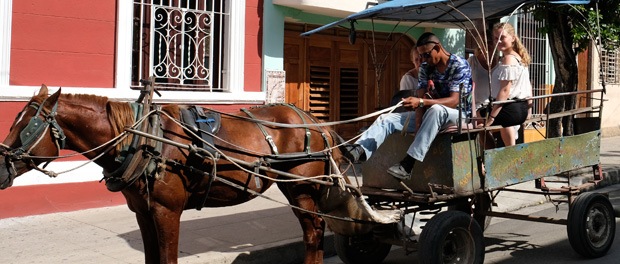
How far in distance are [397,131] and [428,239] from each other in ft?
3.62

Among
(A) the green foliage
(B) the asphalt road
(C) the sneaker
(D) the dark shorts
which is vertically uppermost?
(A) the green foliage

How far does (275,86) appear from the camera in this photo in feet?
34.1

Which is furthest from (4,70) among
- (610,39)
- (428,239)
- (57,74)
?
(610,39)

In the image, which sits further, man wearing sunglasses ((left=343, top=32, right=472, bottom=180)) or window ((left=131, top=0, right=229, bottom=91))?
window ((left=131, top=0, right=229, bottom=91))

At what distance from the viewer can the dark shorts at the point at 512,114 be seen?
6363 millimetres

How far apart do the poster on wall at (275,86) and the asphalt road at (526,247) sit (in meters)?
3.64

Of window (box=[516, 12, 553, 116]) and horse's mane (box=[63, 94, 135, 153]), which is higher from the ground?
window (box=[516, 12, 553, 116])

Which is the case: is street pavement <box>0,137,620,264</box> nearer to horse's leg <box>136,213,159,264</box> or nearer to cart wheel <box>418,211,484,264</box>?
horse's leg <box>136,213,159,264</box>

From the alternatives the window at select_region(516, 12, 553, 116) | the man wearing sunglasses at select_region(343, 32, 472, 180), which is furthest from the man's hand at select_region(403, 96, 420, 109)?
the window at select_region(516, 12, 553, 116)

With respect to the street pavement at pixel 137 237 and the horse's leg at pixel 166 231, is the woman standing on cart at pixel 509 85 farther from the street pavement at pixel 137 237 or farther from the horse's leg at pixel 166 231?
the horse's leg at pixel 166 231

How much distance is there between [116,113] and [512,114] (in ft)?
11.5

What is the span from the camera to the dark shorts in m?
6.36

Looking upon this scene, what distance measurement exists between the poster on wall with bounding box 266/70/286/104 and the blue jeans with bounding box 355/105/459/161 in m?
4.43

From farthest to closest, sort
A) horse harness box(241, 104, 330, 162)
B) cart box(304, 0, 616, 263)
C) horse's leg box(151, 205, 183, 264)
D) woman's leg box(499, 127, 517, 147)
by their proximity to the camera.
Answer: woman's leg box(499, 127, 517, 147)
cart box(304, 0, 616, 263)
horse harness box(241, 104, 330, 162)
horse's leg box(151, 205, 183, 264)
